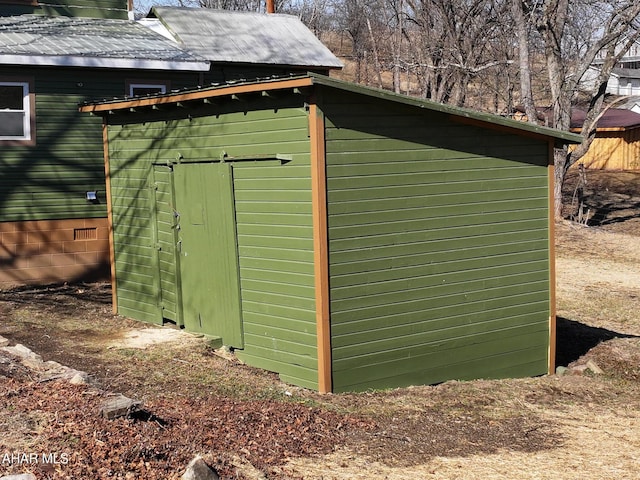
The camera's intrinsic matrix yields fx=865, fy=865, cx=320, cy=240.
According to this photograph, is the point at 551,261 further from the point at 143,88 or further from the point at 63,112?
the point at 63,112

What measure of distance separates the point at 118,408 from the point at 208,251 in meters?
4.09

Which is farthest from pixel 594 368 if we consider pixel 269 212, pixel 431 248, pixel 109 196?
pixel 109 196

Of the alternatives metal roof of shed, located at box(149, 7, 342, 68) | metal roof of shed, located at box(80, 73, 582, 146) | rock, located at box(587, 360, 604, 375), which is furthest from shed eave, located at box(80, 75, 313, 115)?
rock, located at box(587, 360, 604, 375)

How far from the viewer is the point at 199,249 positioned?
10461 mm

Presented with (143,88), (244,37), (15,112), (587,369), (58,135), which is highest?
(244,37)

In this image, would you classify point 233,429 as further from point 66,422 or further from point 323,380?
point 323,380

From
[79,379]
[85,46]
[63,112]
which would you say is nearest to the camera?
[79,379]

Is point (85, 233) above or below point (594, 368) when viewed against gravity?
above

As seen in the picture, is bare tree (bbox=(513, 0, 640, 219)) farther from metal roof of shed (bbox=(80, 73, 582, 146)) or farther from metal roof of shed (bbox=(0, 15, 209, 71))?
metal roof of shed (bbox=(80, 73, 582, 146))

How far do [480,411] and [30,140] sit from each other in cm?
1029

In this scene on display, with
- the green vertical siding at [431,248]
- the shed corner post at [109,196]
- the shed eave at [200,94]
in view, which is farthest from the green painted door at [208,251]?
the shed corner post at [109,196]

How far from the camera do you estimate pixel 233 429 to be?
21.9 ft

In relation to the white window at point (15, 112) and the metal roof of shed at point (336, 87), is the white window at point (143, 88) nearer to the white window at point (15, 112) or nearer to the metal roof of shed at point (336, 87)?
the white window at point (15, 112)

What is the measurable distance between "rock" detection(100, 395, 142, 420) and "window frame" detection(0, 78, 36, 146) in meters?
9.98
